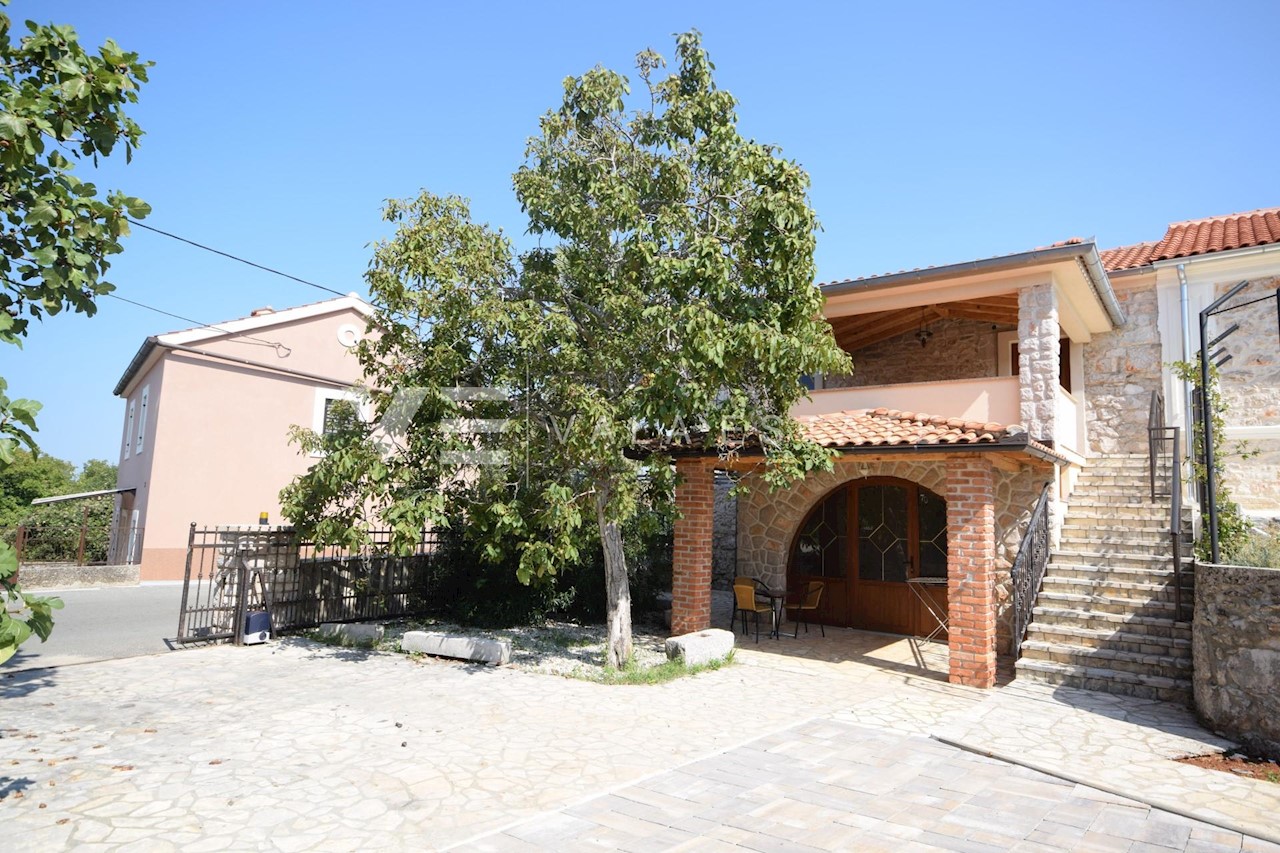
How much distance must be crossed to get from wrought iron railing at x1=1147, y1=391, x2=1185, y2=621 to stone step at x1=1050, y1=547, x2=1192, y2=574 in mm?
118

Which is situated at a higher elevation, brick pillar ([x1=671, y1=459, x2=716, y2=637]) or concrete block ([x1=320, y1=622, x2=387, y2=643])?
brick pillar ([x1=671, y1=459, x2=716, y2=637])

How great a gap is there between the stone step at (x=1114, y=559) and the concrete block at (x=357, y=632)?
8.69 meters

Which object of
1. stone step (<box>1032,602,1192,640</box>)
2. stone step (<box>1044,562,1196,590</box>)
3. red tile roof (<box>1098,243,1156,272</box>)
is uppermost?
red tile roof (<box>1098,243,1156,272</box>)

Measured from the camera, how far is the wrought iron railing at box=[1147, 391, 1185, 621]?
8.04m

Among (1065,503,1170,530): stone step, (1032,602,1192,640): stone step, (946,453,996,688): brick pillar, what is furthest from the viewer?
(1065,503,1170,530): stone step

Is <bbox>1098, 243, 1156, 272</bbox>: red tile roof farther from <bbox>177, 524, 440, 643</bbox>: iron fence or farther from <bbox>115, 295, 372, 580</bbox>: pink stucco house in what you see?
<bbox>115, 295, 372, 580</bbox>: pink stucco house

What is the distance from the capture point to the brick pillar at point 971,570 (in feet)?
26.4

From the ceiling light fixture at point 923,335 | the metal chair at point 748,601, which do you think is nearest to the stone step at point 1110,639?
the metal chair at point 748,601

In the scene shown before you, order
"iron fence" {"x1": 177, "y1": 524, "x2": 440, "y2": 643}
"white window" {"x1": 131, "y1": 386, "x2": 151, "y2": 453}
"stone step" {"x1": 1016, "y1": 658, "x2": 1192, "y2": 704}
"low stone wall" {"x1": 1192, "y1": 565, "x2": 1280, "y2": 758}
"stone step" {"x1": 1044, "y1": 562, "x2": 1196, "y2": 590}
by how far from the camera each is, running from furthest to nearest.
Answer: "white window" {"x1": 131, "y1": 386, "x2": 151, "y2": 453}, "iron fence" {"x1": 177, "y1": 524, "x2": 440, "y2": 643}, "stone step" {"x1": 1044, "y1": 562, "x2": 1196, "y2": 590}, "stone step" {"x1": 1016, "y1": 658, "x2": 1192, "y2": 704}, "low stone wall" {"x1": 1192, "y1": 565, "x2": 1280, "y2": 758}

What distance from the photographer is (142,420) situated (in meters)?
18.8

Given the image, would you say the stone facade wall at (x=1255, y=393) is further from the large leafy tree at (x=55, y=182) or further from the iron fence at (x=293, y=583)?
the large leafy tree at (x=55, y=182)

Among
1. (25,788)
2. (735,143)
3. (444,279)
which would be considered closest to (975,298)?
(735,143)

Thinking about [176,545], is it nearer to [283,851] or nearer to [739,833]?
[283,851]

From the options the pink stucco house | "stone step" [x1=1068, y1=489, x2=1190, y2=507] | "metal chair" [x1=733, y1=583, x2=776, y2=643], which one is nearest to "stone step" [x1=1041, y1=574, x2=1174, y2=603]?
"stone step" [x1=1068, y1=489, x2=1190, y2=507]
